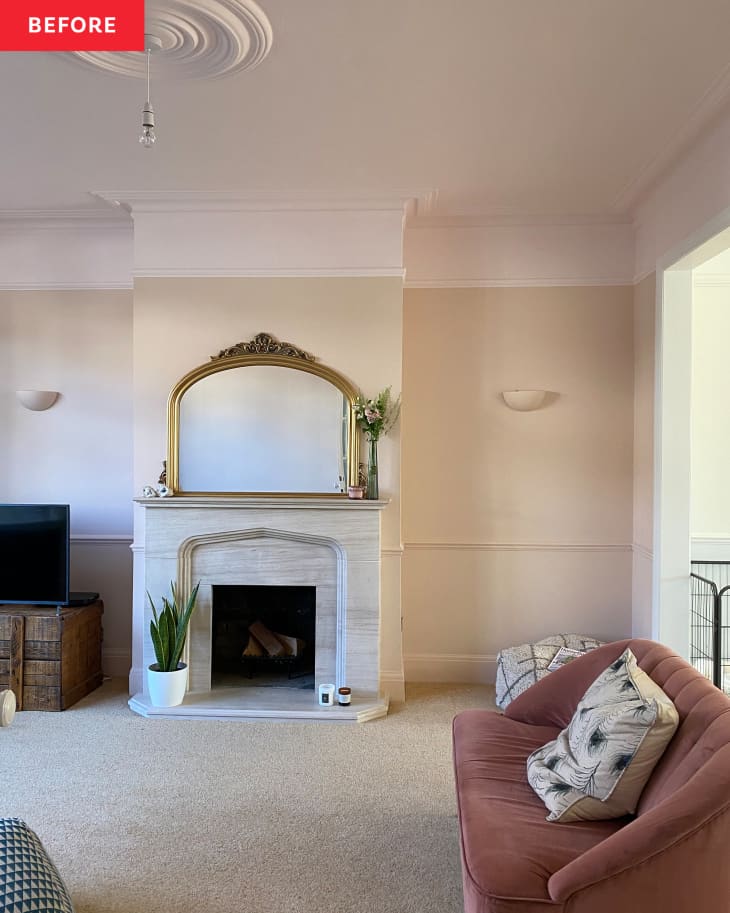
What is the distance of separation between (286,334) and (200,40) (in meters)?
1.85

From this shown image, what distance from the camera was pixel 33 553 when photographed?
13.4 ft

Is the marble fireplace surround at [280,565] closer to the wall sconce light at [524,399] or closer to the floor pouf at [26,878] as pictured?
the wall sconce light at [524,399]

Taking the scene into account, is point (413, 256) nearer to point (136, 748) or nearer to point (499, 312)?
point (499, 312)

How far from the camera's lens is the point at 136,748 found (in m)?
3.46

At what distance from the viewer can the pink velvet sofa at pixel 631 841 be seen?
5.28 ft

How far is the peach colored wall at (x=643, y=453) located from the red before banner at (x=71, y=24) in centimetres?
296

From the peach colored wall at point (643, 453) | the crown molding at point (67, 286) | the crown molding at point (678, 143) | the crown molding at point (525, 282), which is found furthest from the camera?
the crown molding at point (67, 286)

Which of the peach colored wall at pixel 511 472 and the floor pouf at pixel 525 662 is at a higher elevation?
the peach colored wall at pixel 511 472

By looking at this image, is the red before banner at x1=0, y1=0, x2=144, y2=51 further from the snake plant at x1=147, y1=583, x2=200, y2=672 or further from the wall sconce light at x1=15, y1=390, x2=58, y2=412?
the snake plant at x1=147, y1=583, x2=200, y2=672

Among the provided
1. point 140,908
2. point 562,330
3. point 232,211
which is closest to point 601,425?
point 562,330

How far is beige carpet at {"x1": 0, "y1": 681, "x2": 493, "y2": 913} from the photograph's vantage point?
7.64 feet

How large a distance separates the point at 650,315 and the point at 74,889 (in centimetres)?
383

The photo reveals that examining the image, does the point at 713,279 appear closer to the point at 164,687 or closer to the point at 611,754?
the point at 611,754

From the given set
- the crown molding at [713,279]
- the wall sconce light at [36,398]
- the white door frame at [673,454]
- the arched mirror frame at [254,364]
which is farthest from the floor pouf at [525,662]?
the wall sconce light at [36,398]
